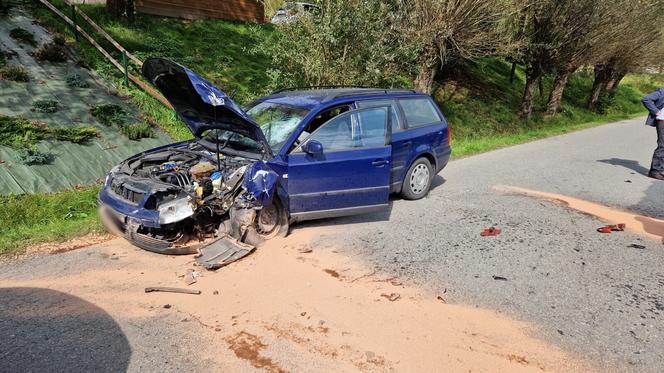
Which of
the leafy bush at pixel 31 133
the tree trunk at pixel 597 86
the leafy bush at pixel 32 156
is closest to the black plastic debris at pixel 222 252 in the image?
the leafy bush at pixel 32 156

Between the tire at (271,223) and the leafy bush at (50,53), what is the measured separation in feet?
26.3

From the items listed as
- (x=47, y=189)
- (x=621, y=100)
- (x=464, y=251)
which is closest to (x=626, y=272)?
(x=464, y=251)

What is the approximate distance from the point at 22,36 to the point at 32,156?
16.4 feet

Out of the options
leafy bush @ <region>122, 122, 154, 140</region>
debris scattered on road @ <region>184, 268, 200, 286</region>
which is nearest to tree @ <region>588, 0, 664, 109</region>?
leafy bush @ <region>122, 122, 154, 140</region>

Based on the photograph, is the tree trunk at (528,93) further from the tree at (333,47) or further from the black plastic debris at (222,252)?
the black plastic debris at (222,252)

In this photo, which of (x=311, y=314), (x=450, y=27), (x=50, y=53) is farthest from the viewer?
(x=450, y=27)

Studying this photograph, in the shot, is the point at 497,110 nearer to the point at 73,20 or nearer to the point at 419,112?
the point at 419,112

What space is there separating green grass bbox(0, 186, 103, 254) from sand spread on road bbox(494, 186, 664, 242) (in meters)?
6.66

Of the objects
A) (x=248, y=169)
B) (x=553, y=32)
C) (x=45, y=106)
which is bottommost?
(x=45, y=106)

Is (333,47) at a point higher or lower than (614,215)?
higher

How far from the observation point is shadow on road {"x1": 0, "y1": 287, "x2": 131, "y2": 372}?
3.06m

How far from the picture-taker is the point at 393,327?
3.68m

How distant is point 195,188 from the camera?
492cm

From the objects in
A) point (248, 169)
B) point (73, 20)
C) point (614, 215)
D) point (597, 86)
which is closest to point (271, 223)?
point (248, 169)
